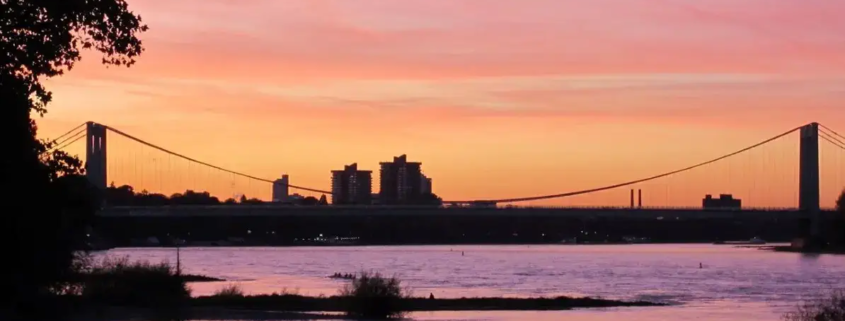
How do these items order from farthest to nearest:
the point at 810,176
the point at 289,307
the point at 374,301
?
the point at 810,176, the point at 289,307, the point at 374,301

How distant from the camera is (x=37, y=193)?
20.0 m

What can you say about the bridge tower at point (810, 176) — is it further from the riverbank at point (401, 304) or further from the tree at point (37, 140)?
the tree at point (37, 140)

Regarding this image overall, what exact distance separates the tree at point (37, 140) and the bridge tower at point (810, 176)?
10973cm

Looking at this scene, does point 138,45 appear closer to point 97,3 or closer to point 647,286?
point 97,3

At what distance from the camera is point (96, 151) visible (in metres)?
116

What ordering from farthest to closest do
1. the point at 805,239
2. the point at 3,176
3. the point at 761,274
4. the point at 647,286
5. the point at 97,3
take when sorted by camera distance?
the point at 805,239 < the point at 761,274 < the point at 647,286 < the point at 3,176 < the point at 97,3

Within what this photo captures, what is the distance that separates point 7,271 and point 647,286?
179 ft

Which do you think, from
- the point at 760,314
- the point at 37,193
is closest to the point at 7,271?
the point at 37,193

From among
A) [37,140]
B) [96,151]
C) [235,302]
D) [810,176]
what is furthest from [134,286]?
[810,176]

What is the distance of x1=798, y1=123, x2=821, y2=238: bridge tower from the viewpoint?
415ft

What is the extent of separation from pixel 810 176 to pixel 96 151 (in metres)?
62.0

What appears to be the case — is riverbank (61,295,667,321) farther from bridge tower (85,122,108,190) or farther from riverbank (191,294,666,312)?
bridge tower (85,122,108,190)

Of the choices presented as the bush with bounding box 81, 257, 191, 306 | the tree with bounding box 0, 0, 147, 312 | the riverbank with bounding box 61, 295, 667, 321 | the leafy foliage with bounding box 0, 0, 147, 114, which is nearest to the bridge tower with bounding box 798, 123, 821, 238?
the riverbank with bounding box 61, 295, 667, 321

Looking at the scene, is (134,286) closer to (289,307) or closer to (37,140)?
(289,307)
